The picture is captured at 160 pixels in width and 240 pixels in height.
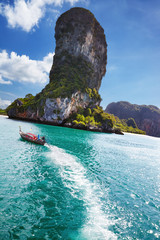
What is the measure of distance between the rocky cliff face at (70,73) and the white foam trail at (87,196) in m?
63.5

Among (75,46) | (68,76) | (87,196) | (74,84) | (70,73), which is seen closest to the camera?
(87,196)

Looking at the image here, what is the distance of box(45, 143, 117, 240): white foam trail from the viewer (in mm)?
6711

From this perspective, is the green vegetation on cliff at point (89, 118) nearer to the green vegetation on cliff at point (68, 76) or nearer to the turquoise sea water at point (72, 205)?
the green vegetation on cliff at point (68, 76)

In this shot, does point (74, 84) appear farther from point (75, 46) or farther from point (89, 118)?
point (75, 46)

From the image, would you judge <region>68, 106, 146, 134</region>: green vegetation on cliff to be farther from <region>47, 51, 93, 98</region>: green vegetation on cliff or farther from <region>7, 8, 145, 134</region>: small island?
<region>47, 51, 93, 98</region>: green vegetation on cliff

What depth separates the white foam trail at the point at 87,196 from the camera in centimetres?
671

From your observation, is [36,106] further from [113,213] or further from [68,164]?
[113,213]

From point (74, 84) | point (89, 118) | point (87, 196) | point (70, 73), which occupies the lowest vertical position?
point (87, 196)

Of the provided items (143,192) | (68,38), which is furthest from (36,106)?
(143,192)


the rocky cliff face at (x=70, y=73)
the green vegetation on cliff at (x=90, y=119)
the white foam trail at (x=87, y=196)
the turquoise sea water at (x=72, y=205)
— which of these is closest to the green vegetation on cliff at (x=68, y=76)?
the rocky cliff face at (x=70, y=73)

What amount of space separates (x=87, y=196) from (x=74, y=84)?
88.8 metres

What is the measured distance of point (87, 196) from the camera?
10.1 metres

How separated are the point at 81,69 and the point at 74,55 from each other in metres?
13.8

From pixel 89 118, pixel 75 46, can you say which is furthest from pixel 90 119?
pixel 75 46
